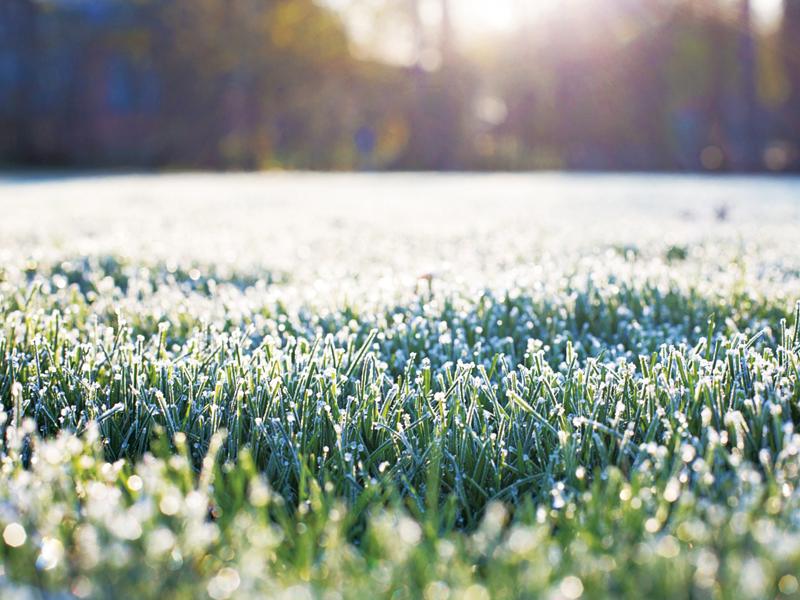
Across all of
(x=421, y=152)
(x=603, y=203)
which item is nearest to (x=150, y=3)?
(x=421, y=152)

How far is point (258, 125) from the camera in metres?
26.4

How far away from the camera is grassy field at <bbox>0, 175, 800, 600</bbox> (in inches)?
36.8

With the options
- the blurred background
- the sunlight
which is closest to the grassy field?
the blurred background

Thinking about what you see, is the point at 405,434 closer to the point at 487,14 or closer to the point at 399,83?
the point at 399,83

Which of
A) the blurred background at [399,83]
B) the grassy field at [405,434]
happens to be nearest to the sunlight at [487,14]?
the blurred background at [399,83]

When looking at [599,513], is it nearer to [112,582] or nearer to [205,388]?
[112,582]

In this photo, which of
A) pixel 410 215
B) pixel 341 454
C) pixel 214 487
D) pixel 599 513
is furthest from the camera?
pixel 410 215

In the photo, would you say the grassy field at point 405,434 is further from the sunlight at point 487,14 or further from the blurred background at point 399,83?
the sunlight at point 487,14

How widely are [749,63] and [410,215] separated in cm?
1527

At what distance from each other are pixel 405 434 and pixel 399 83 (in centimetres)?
2721

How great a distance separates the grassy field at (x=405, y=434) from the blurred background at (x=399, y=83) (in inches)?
786

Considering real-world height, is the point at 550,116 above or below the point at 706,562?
above

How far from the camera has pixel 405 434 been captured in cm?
147

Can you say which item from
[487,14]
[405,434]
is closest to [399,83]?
[487,14]
